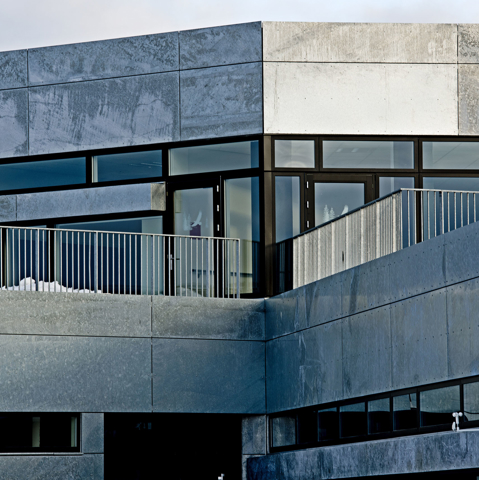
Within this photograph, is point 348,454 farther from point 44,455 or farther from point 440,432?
point 44,455

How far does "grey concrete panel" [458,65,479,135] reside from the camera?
20156mm

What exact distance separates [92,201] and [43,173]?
4.74 feet

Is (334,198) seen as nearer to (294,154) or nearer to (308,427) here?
(294,154)

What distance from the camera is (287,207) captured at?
65.6 feet

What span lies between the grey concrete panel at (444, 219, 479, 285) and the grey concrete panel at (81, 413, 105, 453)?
7709 millimetres

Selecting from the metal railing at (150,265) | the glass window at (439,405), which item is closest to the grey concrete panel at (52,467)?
the metal railing at (150,265)

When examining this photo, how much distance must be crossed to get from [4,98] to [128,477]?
8.89m

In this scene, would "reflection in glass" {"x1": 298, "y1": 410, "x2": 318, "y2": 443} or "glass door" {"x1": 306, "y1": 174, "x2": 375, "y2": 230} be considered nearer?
"reflection in glass" {"x1": 298, "y1": 410, "x2": 318, "y2": 443}

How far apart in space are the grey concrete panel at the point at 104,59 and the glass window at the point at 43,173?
5.91ft

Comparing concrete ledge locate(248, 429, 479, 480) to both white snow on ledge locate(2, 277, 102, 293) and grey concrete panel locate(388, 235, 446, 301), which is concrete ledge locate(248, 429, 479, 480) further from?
white snow on ledge locate(2, 277, 102, 293)

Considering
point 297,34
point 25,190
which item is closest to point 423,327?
point 297,34

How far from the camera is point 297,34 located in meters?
20.1

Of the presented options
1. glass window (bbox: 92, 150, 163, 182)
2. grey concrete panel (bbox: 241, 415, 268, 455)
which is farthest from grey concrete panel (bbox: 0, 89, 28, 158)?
grey concrete panel (bbox: 241, 415, 268, 455)

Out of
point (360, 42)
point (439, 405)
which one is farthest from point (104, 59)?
point (439, 405)
